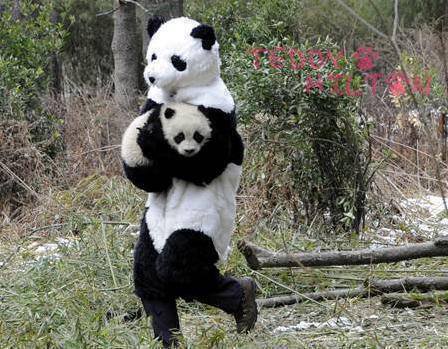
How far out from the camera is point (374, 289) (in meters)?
5.07

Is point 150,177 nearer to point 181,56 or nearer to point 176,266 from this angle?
point 176,266

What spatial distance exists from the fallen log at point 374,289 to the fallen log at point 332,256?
13cm

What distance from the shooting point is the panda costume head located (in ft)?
13.0

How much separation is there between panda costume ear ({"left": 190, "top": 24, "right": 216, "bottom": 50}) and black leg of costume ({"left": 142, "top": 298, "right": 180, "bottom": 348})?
1.22m

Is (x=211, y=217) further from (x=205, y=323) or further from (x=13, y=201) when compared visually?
(x=13, y=201)

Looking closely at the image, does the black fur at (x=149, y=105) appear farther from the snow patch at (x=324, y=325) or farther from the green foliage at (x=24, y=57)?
the green foliage at (x=24, y=57)

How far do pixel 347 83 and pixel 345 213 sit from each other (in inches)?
37.2

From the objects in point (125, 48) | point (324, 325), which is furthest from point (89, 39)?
point (324, 325)

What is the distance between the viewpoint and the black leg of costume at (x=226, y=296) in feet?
13.7

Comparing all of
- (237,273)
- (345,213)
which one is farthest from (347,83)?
(237,273)

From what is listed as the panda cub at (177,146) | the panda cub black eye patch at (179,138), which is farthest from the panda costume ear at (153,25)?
the panda cub black eye patch at (179,138)

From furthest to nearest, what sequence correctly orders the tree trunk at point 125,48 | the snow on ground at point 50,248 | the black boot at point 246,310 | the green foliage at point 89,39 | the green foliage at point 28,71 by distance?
the green foliage at point 89,39, the tree trunk at point 125,48, the green foliage at point 28,71, the snow on ground at point 50,248, the black boot at point 246,310

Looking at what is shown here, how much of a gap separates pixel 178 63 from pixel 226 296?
1.14 metres

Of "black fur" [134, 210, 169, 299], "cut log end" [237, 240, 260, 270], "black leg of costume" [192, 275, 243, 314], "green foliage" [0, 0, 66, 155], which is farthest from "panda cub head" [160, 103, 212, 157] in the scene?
"green foliage" [0, 0, 66, 155]
